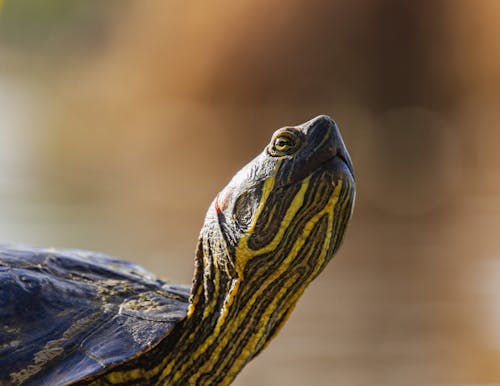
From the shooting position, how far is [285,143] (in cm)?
198

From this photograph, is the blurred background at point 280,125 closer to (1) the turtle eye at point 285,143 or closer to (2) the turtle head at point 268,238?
(2) the turtle head at point 268,238

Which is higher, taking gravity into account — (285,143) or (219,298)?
(285,143)

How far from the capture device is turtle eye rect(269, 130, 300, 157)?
197 centimetres

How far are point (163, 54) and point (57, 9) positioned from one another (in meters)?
10.5

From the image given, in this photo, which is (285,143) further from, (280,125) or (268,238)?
(280,125)

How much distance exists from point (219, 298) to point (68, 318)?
0.37 meters

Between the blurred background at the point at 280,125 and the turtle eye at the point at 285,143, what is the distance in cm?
415

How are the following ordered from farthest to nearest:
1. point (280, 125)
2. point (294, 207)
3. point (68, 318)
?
point (280, 125) < point (68, 318) < point (294, 207)

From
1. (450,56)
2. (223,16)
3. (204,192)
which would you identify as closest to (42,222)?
(204,192)

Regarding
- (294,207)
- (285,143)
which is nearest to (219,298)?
(294,207)

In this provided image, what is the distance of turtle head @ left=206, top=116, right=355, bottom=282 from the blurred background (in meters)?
4.11

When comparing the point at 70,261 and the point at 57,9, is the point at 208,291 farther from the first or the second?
the point at 57,9

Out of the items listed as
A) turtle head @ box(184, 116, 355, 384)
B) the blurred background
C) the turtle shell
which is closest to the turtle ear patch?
turtle head @ box(184, 116, 355, 384)

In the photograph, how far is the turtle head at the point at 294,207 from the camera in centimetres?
193
